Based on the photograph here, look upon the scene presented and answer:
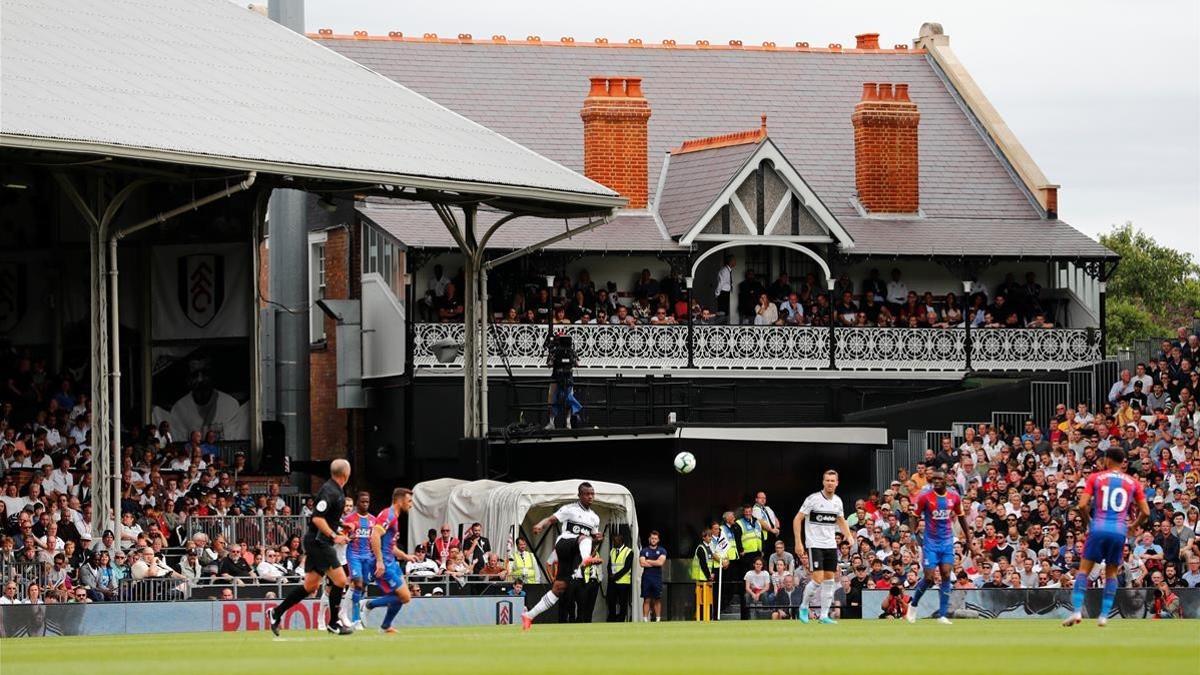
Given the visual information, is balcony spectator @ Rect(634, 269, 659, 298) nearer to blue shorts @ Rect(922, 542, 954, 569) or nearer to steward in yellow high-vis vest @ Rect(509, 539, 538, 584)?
steward in yellow high-vis vest @ Rect(509, 539, 538, 584)

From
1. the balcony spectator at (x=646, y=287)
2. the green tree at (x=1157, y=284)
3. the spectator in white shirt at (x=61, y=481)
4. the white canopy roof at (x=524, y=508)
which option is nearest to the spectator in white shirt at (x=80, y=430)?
the spectator in white shirt at (x=61, y=481)

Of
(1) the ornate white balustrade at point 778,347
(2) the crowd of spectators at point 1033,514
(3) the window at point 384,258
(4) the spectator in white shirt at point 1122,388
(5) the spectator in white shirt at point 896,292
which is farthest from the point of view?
(5) the spectator in white shirt at point 896,292

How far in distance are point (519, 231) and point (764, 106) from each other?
29.2 ft

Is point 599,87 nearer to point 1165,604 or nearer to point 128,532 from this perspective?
point 128,532

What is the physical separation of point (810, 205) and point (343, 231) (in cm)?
933

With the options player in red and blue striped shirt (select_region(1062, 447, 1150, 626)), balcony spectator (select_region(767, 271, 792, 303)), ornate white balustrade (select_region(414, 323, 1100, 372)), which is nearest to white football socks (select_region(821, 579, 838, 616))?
player in red and blue striped shirt (select_region(1062, 447, 1150, 626))

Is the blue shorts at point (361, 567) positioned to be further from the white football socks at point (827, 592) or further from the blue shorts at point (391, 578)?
the white football socks at point (827, 592)

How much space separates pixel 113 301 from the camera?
109 ft

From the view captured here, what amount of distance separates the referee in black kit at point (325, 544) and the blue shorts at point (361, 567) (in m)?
1.32

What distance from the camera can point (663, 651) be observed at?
1850 cm

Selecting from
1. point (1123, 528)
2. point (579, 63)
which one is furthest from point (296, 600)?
point (579, 63)

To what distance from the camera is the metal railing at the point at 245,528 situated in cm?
3506

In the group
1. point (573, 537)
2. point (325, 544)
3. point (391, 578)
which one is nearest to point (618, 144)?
point (573, 537)

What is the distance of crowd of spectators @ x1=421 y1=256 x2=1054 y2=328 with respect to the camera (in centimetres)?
4344
